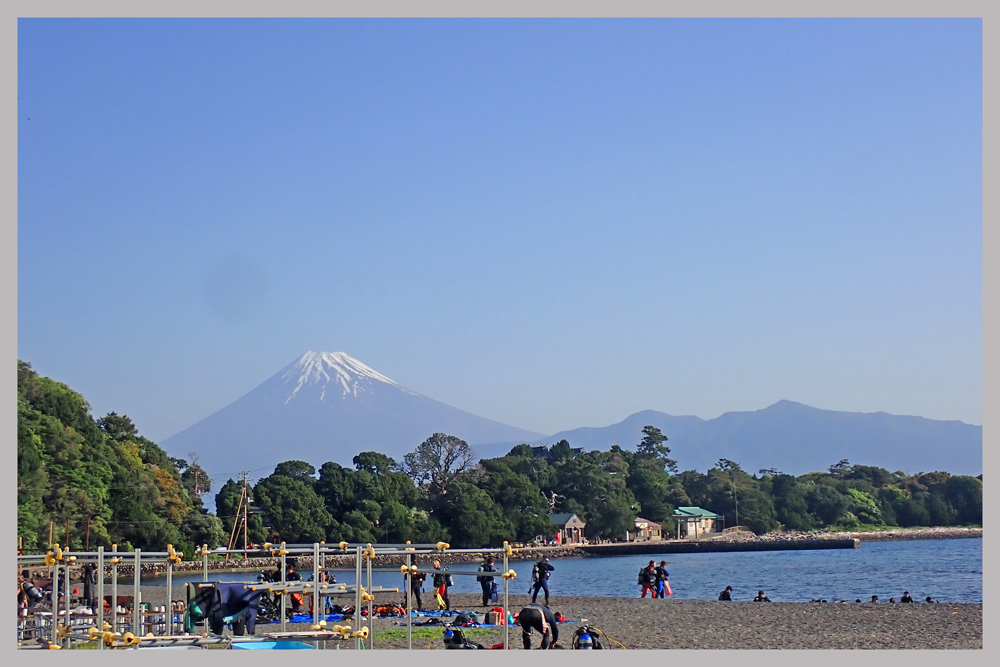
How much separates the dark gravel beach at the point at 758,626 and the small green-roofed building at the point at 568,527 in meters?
62.4

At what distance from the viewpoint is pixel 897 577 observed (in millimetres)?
53219

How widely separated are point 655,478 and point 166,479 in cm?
5224

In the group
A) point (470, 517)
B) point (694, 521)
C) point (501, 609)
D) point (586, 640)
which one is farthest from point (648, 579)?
point (694, 521)

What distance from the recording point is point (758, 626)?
2108 centimetres

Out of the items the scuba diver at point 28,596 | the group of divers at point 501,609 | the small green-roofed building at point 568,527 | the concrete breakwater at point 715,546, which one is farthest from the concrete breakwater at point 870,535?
the scuba diver at point 28,596

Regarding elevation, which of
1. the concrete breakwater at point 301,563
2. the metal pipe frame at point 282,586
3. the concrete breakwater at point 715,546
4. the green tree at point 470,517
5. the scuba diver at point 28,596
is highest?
the metal pipe frame at point 282,586

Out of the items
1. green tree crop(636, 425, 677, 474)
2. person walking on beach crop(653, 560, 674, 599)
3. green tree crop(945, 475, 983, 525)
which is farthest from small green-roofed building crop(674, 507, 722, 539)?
person walking on beach crop(653, 560, 674, 599)

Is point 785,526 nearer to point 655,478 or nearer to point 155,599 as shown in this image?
point 655,478

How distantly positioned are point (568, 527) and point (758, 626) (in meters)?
69.9

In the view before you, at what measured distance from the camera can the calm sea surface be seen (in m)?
44.7

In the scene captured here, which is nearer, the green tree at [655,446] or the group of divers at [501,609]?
the group of divers at [501,609]

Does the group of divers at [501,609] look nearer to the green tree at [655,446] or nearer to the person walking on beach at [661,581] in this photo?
the person walking on beach at [661,581]

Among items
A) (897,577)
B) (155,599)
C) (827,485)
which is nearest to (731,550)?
(827,485)

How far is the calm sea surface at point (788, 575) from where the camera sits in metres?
44.7
